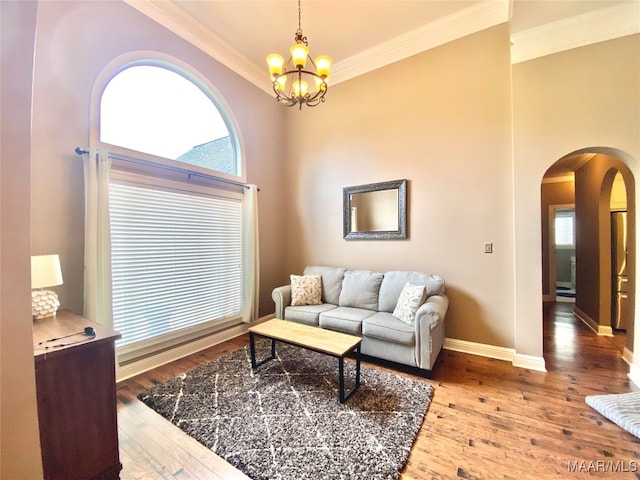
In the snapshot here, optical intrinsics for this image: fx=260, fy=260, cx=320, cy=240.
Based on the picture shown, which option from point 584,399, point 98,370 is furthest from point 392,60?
point 98,370

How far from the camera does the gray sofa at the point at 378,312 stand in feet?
8.23

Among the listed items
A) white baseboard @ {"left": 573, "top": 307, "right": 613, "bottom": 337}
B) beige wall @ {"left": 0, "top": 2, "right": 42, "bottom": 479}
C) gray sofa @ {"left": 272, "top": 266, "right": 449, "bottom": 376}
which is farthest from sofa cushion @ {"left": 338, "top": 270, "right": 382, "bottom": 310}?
white baseboard @ {"left": 573, "top": 307, "right": 613, "bottom": 337}

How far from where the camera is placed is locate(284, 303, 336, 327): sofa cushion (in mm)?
3195

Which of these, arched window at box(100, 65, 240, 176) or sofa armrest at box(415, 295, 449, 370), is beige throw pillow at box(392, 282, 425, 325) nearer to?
sofa armrest at box(415, 295, 449, 370)

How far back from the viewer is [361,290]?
3412mm

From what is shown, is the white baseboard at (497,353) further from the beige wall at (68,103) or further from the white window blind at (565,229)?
the white window blind at (565,229)

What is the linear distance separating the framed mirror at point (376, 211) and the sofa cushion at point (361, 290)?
0.59 meters

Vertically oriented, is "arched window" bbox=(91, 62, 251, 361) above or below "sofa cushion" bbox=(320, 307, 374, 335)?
above

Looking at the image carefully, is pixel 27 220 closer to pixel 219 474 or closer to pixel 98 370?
pixel 98 370

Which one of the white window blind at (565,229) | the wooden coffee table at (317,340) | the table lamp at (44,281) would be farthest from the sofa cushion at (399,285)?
the white window blind at (565,229)

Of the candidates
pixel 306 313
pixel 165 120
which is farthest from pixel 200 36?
pixel 306 313

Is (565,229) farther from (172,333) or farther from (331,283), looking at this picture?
(172,333)

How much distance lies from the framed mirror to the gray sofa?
22.6 inches

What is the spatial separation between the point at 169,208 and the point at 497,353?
4047 millimetres
